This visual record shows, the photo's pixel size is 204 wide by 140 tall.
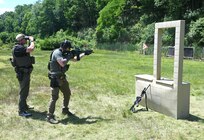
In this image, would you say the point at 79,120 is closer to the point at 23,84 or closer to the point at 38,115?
the point at 38,115

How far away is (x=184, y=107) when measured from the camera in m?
8.11

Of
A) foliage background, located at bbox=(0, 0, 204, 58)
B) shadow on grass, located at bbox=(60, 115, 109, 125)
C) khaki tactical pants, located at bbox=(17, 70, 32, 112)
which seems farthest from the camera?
foliage background, located at bbox=(0, 0, 204, 58)

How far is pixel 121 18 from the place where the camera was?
5828 cm

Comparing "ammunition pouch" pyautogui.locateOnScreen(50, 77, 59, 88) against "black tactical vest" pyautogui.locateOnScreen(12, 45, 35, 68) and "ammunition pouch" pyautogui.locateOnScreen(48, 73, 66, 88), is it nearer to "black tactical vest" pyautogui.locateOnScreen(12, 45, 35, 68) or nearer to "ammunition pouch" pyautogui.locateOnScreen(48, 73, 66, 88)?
"ammunition pouch" pyautogui.locateOnScreen(48, 73, 66, 88)

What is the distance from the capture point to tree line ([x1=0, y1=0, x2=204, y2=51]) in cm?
4038

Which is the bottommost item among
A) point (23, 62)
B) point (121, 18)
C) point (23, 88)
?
point (23, 88)

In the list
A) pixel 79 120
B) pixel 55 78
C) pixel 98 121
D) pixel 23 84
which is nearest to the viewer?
pixel 55 78

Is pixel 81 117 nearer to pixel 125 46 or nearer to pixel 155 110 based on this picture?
pixel 155 110

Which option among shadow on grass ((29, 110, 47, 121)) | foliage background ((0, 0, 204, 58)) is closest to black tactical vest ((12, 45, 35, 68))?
shadow on grass ((29, 110, 47, 121))

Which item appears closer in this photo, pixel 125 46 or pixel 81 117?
pixel 81 117

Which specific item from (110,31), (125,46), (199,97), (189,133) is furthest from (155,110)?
(110,31)

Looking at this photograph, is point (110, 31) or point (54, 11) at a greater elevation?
point (54, 11)

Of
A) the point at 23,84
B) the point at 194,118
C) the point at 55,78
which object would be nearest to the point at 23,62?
the point at 23,84

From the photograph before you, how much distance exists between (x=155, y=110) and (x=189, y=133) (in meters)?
1.95
